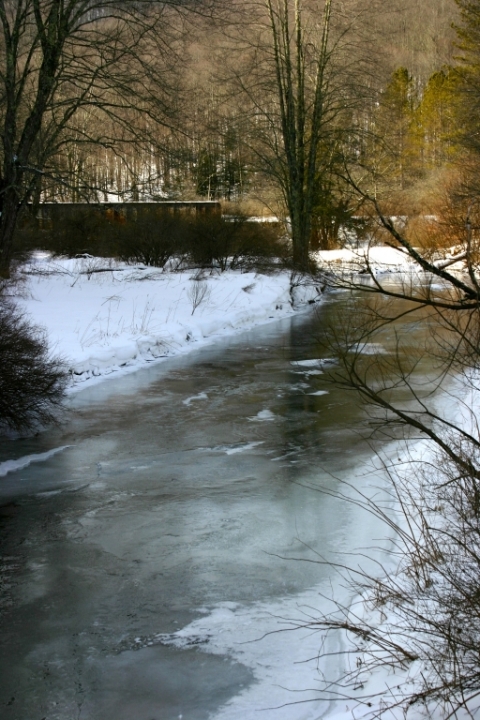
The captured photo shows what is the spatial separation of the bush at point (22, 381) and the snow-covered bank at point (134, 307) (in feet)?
8.30

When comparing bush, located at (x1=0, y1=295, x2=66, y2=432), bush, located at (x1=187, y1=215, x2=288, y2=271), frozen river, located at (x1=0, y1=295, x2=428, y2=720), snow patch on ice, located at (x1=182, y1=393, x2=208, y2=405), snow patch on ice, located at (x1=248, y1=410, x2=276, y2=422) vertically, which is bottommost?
frozen river, located at (x1=0, y1=295, x2=428, y2=720)

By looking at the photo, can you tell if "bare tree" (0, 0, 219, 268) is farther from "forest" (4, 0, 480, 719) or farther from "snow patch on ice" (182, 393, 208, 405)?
"snow patch on ice" (182, 393, 208, 405)

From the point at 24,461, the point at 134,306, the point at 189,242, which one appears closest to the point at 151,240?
the point at 189,242

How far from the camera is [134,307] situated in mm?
18094

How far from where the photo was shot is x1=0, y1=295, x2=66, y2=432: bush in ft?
29.6

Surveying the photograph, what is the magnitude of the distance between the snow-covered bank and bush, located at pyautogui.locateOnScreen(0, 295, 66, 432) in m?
2.53

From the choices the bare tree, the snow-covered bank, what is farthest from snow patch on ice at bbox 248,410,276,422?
the bare tree

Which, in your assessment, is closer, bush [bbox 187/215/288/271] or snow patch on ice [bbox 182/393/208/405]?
snow patch on ice [bbox 182/393/208/405]

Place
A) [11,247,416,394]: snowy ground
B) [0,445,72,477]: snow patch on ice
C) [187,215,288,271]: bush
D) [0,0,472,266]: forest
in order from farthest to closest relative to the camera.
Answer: [187,215,288,271]: bush
[0,0,472,266]: forest
[11,247,416,394]: snowy ground
[0,445,72,477]: snow patch on ice

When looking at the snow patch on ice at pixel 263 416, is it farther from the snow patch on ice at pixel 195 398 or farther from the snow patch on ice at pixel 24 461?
the snow patch on ice at pixel 24 461

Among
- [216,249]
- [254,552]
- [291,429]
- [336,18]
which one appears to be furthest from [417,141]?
[254,552]

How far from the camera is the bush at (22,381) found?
901cm

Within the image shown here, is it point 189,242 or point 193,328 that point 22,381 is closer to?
point 193,328

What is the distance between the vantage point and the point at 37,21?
17703 millimetres
